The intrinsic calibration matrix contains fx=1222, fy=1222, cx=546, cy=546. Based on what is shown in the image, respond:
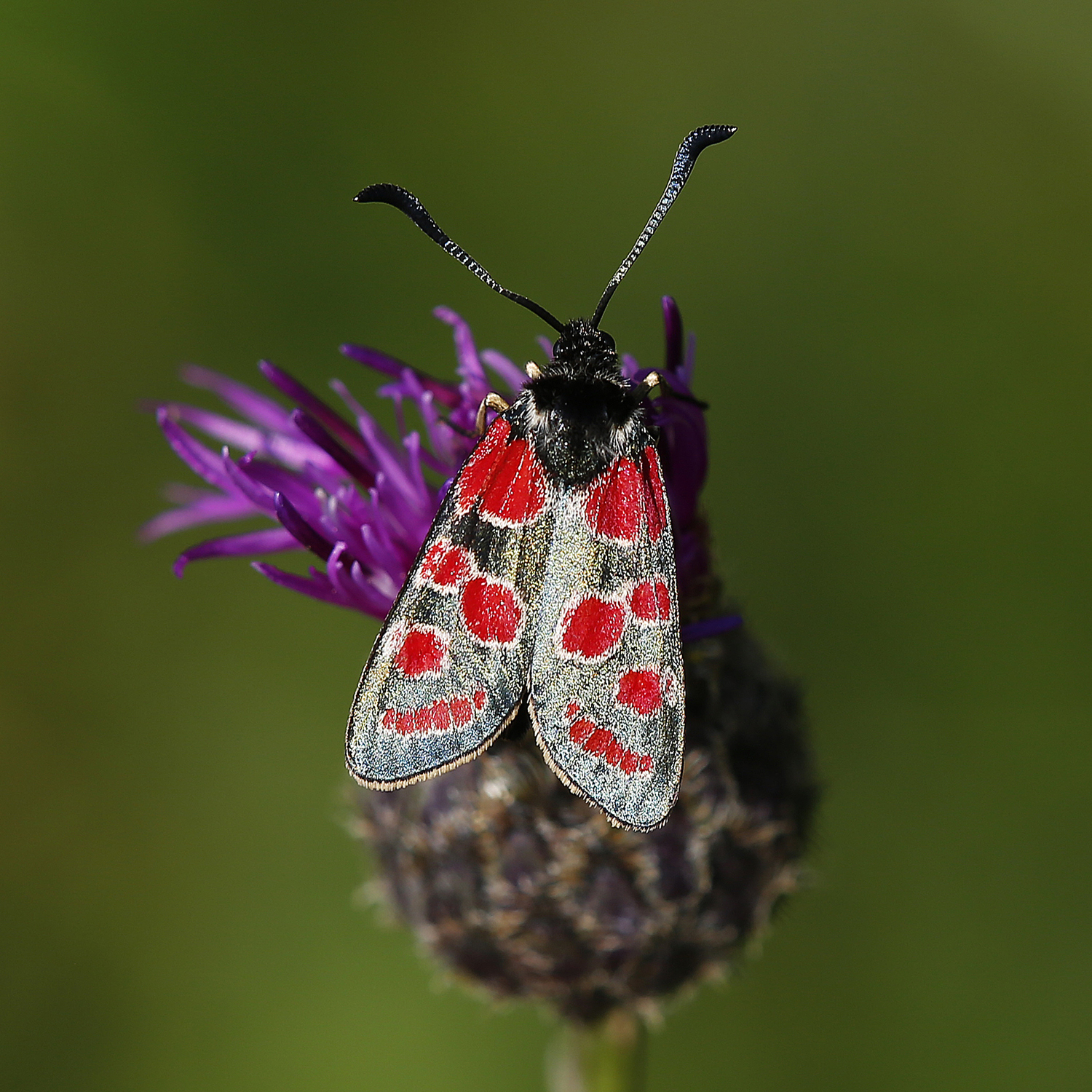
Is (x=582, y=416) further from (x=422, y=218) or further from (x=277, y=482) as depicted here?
(x=277, y=482)

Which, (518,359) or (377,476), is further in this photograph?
(518,359)

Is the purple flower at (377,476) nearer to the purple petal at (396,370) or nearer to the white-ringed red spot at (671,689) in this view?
the purple petal at (396,370)

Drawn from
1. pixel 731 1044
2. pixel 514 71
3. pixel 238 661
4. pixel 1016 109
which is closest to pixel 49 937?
pixel 238 661

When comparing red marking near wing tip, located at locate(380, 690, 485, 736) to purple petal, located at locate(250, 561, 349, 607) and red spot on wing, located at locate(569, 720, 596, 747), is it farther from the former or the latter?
purple petal, located at locate(250, 561, 349, 607)

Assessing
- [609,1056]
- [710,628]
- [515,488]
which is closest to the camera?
[515,488]

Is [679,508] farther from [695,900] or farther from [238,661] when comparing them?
[238,661]

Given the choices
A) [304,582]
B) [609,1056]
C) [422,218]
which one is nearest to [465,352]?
[422,218]
